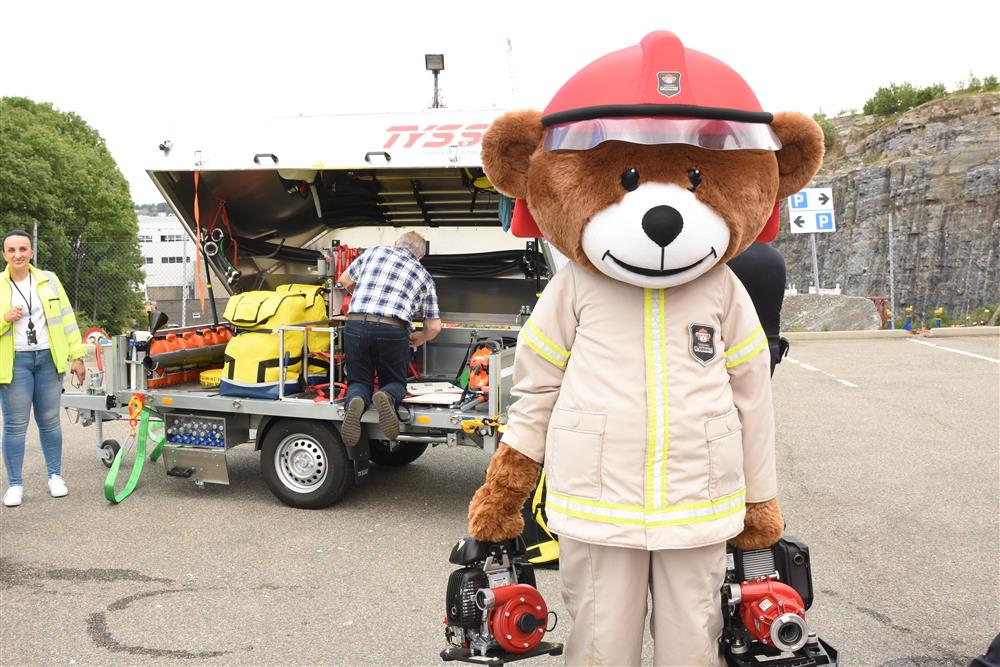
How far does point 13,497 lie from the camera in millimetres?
5793

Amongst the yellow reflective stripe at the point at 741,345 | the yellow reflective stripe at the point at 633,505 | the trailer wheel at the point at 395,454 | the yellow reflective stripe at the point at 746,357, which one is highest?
the yellow reflective stripe at the point at 741,345

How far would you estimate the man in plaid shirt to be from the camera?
546 cm

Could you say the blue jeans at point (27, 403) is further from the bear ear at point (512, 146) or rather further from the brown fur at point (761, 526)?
the brown fur at point (761, 526)

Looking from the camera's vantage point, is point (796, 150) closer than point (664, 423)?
No

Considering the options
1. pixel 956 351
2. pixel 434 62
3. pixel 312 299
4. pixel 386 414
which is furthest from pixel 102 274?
pixel 956 351

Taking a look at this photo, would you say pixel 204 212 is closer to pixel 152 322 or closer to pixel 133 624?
pixel 152 322

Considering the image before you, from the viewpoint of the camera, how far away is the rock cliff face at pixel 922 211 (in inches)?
1153

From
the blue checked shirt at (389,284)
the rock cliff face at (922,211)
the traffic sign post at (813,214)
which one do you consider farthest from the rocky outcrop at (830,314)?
the blue checked shirt at (389,284)

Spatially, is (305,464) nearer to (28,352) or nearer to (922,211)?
(28,352)

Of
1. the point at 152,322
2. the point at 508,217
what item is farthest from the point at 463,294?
the point at 152,322

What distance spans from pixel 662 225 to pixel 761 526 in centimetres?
101

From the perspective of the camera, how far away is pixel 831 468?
23.0 feet

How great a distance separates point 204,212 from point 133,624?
11.7ft

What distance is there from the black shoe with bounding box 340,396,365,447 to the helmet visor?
329cm
